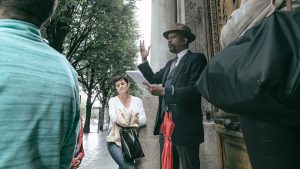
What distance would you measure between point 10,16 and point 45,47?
0.19m

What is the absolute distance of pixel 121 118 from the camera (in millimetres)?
4070

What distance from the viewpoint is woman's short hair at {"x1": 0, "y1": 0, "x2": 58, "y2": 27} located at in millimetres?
1171

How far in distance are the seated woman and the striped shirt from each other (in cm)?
281

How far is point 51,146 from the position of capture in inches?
44.0

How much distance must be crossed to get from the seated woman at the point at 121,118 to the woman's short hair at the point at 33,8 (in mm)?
2882

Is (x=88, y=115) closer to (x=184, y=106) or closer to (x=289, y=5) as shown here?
(x=184, y=106)

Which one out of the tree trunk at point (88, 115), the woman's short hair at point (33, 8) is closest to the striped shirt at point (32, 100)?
the woman's short hair at point (33, 8)

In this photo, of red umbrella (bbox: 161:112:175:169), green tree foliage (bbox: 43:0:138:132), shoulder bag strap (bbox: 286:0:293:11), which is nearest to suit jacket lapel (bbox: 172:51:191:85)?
red umbrella (bbox: 161:112:175:169)

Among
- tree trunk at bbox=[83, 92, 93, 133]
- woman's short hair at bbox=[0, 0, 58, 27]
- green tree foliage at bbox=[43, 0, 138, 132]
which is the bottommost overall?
tree trunk at bbox=[83, 92, 93, 133]

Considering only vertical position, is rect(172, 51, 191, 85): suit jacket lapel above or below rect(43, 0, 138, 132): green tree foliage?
below

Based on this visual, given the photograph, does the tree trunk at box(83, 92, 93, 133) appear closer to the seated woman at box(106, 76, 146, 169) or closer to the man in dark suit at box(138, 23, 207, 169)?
the seated woman at box(106, 76, 146, 169)

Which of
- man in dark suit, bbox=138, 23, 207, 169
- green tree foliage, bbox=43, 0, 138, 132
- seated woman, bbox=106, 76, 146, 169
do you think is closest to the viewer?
man in dark suit, bbox=138, 23, 207, 169

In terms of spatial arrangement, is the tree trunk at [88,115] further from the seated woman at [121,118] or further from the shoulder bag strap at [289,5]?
the shoulder bag strap at [289,5]

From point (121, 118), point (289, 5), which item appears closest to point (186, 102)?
point (121, 118)
